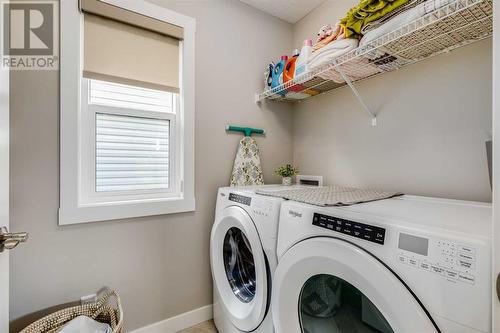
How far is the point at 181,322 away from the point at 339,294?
1246mm

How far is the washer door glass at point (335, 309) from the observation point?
0.76 m

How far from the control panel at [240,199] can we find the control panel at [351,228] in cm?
47

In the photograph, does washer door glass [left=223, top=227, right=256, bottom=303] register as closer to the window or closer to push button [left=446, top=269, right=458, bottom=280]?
the window

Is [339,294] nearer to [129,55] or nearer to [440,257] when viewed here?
[440,257]

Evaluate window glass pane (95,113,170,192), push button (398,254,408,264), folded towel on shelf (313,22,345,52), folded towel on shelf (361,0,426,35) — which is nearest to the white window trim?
window glass pane (95,113,170,192)

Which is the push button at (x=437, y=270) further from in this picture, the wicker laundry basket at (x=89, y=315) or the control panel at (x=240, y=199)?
the wicker laundry basket at (x=89, y=315)

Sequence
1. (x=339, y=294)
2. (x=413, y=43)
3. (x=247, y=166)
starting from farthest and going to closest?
(x=247, y=166) < (x=413, y=43) < (x=339, y=294)

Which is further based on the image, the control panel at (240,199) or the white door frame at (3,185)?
the control panel at (240,199)

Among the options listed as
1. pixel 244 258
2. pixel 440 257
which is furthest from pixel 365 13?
pixel 244 258

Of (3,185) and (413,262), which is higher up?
(3,185)

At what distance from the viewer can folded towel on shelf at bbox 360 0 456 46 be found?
2.88ft

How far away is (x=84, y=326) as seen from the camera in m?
1.17

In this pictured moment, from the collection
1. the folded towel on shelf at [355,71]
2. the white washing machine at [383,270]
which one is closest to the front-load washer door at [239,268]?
the white washing machine at [383,270]

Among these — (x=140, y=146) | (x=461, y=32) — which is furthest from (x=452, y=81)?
(x=140, y=146)
